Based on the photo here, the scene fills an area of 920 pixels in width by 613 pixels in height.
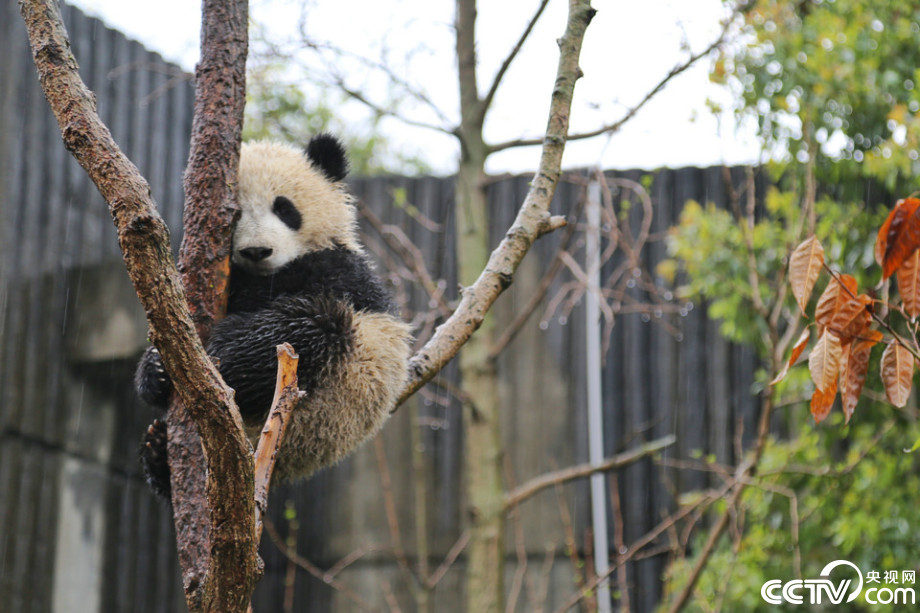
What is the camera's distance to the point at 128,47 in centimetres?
555

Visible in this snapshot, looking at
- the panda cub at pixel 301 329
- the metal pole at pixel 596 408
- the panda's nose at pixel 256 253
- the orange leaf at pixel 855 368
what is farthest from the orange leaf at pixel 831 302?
the metal pole at pixel 596 408

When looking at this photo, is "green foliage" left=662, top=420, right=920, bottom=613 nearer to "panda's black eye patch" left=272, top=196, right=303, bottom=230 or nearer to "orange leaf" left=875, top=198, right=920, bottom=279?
"orange leaf" left=875, top=198, right=920, bottom=279

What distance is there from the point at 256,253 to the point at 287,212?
13.3 inches

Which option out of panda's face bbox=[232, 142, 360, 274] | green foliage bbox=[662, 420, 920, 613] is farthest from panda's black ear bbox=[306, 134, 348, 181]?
green foliage bbox=[662, 420, 920, 613]

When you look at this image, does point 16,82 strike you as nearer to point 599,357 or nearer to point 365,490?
point 365,490

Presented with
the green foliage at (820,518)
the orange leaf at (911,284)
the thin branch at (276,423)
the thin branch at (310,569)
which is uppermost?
the orange leaf at (911,284)

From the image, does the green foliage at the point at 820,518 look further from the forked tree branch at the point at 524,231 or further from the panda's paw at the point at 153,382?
the panda's paw at the point at 153,382

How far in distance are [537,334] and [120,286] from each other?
105 inches

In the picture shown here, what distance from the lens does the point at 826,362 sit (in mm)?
2170

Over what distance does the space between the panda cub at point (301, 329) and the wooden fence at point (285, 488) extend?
4.15 ft

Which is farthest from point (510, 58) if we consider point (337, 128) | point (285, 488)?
point (337, 128)

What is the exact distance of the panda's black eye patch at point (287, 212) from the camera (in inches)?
124

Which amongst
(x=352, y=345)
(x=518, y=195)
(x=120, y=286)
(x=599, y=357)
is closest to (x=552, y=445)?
(x=599, y=357)

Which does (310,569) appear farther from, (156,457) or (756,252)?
(756,252)
